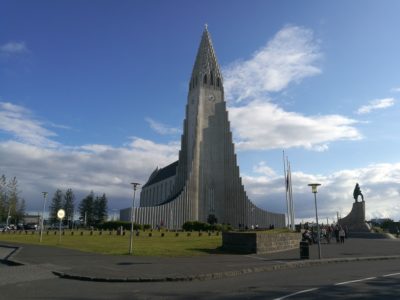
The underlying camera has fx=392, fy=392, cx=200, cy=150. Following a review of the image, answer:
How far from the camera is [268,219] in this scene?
86.2m

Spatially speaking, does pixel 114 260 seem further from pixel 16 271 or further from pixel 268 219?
pixel 268 219

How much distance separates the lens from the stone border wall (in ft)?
75.2

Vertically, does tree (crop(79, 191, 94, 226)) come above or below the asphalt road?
above

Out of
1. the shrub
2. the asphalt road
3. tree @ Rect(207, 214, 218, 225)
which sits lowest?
the asphalt road

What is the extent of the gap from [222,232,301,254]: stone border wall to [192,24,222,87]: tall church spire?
66.4 meters

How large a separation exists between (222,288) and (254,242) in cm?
1183

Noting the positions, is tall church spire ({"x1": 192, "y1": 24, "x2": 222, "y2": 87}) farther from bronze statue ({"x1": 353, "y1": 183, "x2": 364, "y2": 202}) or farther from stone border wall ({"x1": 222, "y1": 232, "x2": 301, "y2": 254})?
stone border wall ({"x1": 222, "y1": 232, "x2": 301, "y2": 254})

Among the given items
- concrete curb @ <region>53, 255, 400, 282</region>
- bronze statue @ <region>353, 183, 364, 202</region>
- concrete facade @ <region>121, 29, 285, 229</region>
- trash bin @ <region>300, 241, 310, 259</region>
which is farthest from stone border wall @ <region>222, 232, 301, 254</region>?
concrete facade @ <region>121, 29, 285, 229</region>

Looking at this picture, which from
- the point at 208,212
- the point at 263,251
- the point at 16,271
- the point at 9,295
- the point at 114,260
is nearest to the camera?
the point at 9,295

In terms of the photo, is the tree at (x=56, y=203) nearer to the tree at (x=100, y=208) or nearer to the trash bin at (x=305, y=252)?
the tree at (x=100, y=208)

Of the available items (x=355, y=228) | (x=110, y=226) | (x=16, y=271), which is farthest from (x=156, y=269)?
(x=355, y=228)

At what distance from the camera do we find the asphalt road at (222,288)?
9.91 metres

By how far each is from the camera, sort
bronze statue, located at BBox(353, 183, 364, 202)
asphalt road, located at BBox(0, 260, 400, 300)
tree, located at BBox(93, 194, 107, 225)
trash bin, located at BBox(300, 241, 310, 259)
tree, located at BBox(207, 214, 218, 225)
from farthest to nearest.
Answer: tree, located at BBox(93, 194, 107, 225) → tree, located at BBox(207, 214, 218, 225) → bronze statue, located at BBox(353, 183, 364, 202) → trash bin, located at BBox(300, 241, 310, 259) → asphalt road, located at BBox(0, 260, 400, 300)

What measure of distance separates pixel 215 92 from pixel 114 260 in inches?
2912
